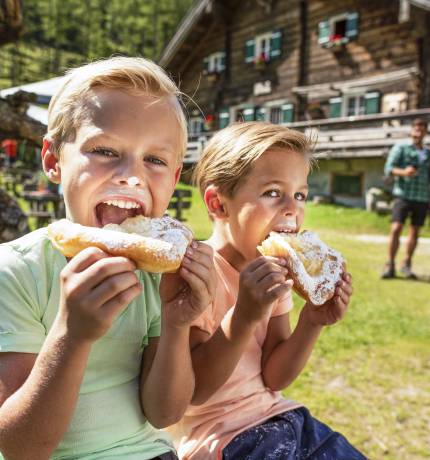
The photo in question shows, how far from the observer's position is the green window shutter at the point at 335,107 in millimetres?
17688

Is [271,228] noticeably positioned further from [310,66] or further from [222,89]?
[222,89]

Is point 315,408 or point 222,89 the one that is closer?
point 315,408

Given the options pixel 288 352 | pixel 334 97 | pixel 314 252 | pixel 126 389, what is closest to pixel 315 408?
pixel 288 352

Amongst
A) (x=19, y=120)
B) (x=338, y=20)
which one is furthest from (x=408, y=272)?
(x=338, y=20)

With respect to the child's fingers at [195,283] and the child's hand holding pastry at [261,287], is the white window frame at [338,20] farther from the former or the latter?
the child's fingers at [195,283]

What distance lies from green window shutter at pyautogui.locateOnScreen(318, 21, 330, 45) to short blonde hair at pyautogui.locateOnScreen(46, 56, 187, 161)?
1871 centimetres

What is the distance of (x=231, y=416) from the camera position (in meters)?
1.57

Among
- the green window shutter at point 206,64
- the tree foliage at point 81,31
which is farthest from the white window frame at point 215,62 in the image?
the tree foliage at point 81,31

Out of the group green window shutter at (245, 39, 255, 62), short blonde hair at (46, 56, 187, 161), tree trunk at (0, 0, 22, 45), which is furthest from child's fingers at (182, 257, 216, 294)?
green window shutter at (245, 39, 255, 62)

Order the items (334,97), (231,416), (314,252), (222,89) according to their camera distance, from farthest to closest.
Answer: (222,89) → (334,97) → (314,252) → (231,416)

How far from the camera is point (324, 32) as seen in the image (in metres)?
18.2

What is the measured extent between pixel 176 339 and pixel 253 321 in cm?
28

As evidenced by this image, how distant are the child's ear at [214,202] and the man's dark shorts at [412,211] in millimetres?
5910

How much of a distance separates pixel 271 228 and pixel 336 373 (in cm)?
223
